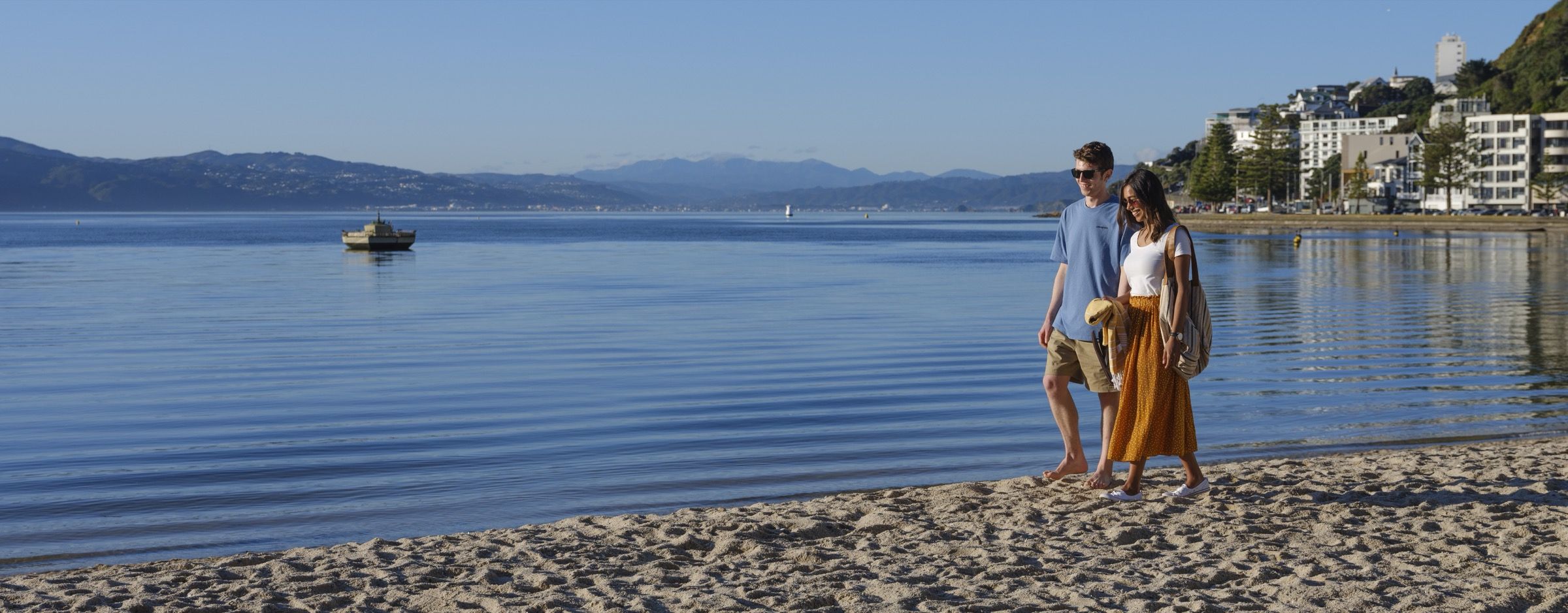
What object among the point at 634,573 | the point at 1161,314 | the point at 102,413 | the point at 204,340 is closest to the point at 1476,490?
the point at 1161,314

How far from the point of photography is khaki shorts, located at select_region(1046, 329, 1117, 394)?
7152 millimetres

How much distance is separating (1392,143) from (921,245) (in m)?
84.7

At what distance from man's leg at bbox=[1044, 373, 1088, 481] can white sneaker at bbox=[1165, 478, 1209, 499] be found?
1.80 feet

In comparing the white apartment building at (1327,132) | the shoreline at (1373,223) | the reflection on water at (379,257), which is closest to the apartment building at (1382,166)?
the shoreline at (1373,223)

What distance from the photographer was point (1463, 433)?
1073cm

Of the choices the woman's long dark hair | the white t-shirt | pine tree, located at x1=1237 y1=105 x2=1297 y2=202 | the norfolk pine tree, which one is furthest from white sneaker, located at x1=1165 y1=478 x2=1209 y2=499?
pine tree, located at x1=1237 y1=105 x2=1297 y2=202

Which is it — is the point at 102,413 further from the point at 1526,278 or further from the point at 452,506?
the point at 1526,278

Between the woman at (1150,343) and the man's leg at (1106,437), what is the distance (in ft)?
0.45

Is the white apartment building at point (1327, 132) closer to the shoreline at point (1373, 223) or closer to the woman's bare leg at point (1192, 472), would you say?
the shoreline at point (1373, 223)

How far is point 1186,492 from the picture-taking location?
7.44 meters

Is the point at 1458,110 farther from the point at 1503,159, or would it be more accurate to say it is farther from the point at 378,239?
the point at 378,239

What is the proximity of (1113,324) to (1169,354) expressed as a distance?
298 mm

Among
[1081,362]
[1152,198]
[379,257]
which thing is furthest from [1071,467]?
[379,257]

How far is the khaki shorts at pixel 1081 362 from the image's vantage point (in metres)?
7.15
